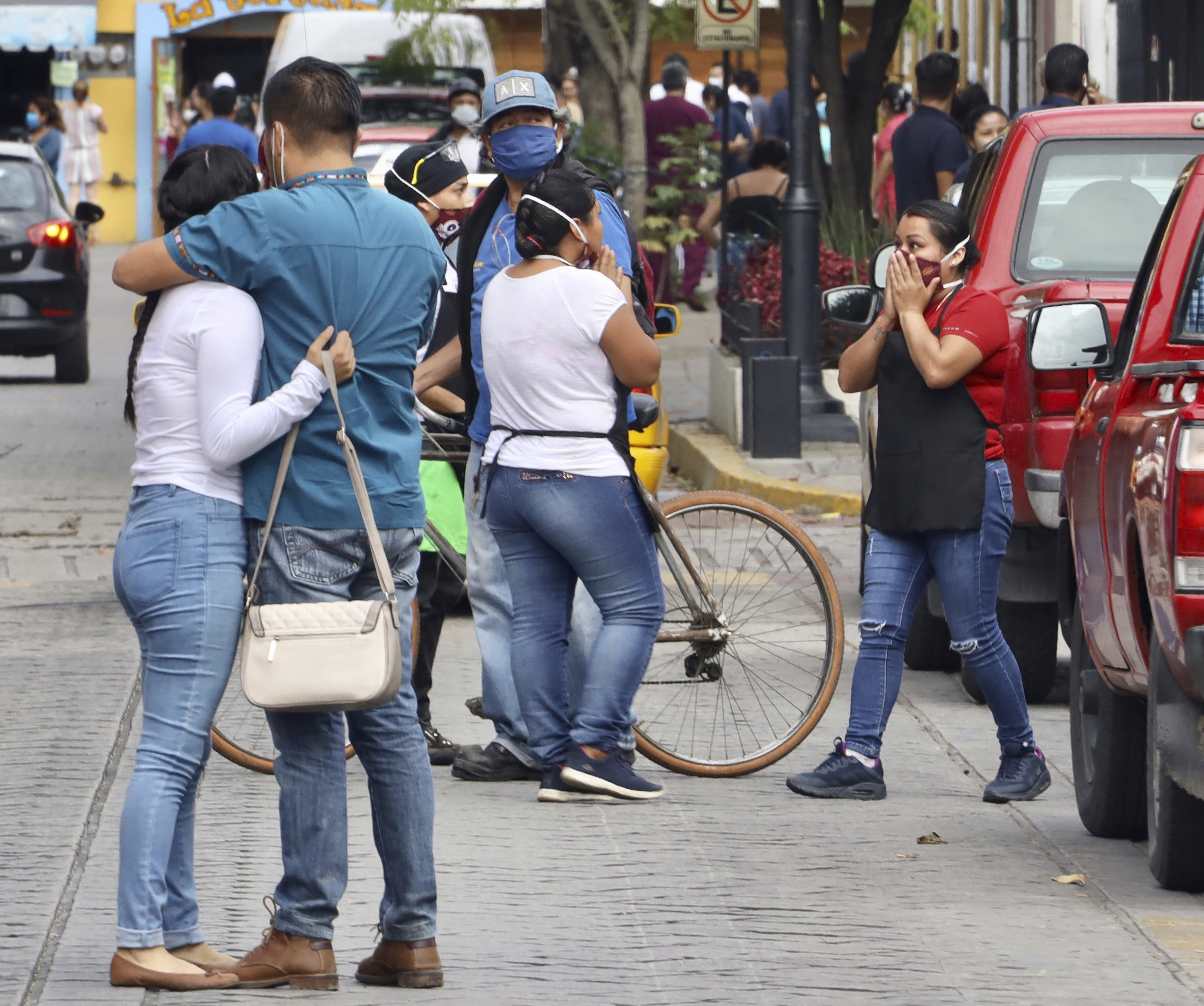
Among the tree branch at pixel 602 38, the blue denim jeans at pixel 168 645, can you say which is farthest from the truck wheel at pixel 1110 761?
the tree branch at pixel 602 38

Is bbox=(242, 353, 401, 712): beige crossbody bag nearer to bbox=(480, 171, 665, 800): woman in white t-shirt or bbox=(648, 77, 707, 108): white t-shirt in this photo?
bbox=(480, 171, 665, 800): woman in white t-shirt

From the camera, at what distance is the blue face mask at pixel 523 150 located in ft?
20.9

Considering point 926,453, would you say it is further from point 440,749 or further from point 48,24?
point 48,24

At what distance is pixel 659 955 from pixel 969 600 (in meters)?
1.86

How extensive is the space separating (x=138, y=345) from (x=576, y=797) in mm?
2244

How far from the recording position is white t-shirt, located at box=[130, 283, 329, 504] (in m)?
4.30

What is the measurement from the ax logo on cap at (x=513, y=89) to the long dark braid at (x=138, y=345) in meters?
1.99

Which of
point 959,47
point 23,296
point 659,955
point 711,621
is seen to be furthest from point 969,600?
point 959,47

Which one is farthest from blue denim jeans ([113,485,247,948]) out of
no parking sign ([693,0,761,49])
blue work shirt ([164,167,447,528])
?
no parking sign ([693,0,761,49])

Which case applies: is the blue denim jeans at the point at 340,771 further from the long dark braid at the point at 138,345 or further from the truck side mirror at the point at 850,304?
the truck side mirror at the point at 850,304

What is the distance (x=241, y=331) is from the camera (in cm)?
432

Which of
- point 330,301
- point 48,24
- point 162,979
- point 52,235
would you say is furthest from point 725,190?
point 48,24

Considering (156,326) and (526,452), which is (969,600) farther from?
(156,326)

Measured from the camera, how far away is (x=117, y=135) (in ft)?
128
